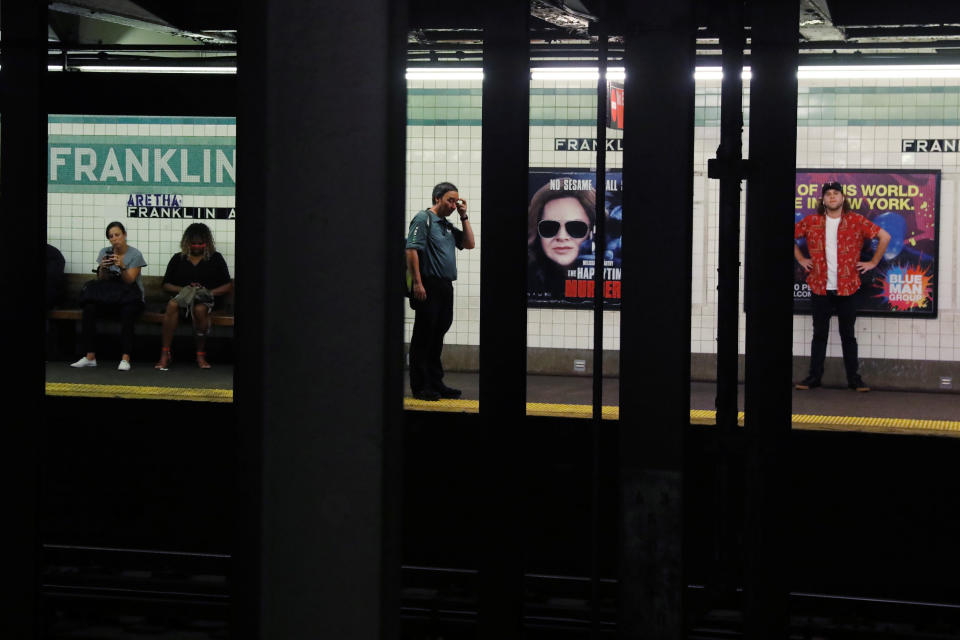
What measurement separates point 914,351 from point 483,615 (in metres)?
7.83

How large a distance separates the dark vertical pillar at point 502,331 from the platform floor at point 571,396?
151 inches

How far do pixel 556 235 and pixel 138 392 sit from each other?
14.9 feet

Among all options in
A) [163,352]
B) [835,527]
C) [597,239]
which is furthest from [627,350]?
[163,352]

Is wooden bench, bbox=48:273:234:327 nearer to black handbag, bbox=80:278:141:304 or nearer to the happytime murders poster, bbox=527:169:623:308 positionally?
black handbag, bbox=80:278:141:304

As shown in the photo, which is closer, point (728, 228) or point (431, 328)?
Result: point (728, 228)

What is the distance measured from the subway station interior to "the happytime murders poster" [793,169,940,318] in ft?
0.12

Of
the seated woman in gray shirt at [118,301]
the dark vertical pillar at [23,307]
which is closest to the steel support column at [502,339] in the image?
the dark vertical pillar at [23,307]

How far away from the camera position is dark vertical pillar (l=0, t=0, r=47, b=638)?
3.62 m

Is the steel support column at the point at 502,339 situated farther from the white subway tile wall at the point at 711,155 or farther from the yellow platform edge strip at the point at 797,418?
the white subway tile wall at the point at 711,155

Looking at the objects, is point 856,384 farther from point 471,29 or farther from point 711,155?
point 471,29

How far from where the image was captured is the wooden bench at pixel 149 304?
11312mm

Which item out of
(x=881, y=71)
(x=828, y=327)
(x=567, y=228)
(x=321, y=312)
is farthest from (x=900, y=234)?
(x=321, y=312)

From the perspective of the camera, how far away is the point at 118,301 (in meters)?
11.0

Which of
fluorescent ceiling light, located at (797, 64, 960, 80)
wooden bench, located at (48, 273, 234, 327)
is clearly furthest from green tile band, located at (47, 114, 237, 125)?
fluorescent ceiling light, located at (797, 64, 960, 80)
